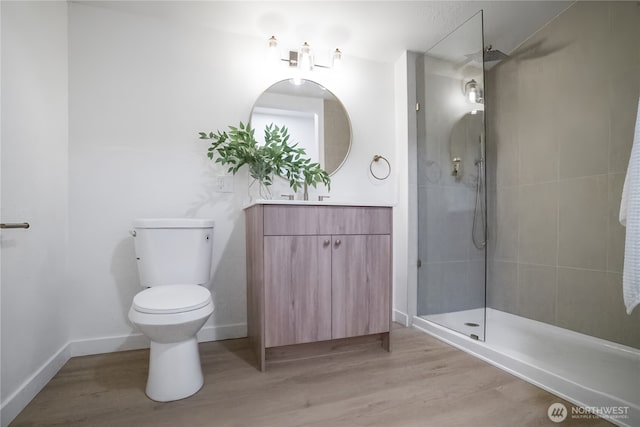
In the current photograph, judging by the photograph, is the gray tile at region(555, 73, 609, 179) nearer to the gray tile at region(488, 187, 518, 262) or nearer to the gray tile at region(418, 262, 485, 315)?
the gray tile at region(488, 187, 518, 262)

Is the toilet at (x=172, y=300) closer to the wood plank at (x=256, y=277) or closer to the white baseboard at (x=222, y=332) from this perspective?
the wood plank at (x=256, y=277)

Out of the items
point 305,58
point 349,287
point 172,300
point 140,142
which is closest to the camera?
point 172,300

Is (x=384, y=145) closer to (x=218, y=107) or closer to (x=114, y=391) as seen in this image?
(x=218, y=107)

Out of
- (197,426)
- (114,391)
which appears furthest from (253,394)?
(114,391)

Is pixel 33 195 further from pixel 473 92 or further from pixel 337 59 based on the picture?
pixel 473 92

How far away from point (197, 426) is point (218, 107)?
1.78 m

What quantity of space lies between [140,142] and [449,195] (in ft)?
7.05

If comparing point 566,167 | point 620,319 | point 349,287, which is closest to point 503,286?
point 620,319

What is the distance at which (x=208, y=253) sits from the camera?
5.58 ft

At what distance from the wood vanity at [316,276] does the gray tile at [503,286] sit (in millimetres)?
1224

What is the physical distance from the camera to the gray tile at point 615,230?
5.46ft

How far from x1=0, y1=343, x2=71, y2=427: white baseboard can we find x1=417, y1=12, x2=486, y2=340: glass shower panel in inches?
87.4

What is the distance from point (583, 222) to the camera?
6.05 ft

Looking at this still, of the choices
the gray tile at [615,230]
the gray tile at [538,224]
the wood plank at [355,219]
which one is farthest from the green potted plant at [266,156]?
the gray tile at [615,230]
